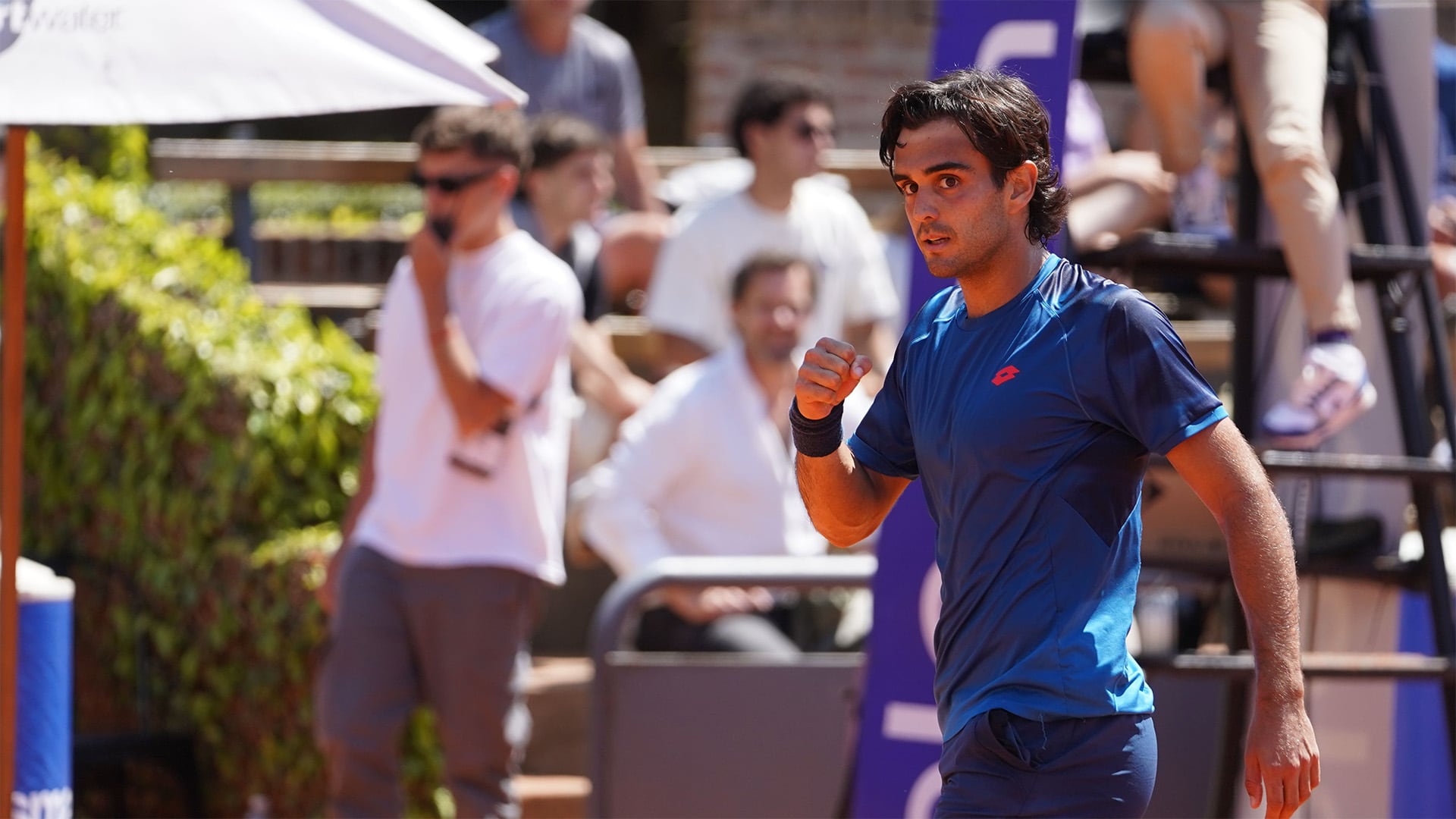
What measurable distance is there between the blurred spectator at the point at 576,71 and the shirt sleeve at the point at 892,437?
446 cm

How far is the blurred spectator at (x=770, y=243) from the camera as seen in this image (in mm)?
6781

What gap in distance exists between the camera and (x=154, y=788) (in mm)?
6598

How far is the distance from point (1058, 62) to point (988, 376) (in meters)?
1.64

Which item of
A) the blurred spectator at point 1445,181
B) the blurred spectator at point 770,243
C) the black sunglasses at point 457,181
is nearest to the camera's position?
the black sunglasses at point 457,181

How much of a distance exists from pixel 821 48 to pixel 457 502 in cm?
621

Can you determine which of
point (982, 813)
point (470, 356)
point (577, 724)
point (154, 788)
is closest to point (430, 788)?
point (577, 724)

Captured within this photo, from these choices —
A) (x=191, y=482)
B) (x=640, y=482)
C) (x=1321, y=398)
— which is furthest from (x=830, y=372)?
(x=191, y=482)

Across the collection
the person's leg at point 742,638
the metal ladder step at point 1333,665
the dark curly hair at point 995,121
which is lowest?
the person's leg at point 742,638

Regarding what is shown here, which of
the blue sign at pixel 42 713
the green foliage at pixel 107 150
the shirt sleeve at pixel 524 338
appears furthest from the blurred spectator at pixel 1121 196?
the green foliage at pixel 107 150

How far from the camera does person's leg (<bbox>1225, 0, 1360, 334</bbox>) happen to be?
4.38m

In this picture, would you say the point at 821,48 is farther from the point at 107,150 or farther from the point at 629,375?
the point at 629,375

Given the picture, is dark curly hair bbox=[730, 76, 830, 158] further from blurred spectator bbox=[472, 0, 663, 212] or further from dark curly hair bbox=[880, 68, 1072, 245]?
dark curly hair bbox=[880, 68, 1072, 245]

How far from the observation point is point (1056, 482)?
8.93ft

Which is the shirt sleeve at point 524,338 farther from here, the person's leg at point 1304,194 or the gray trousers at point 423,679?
the person's leg at point 1304,194
